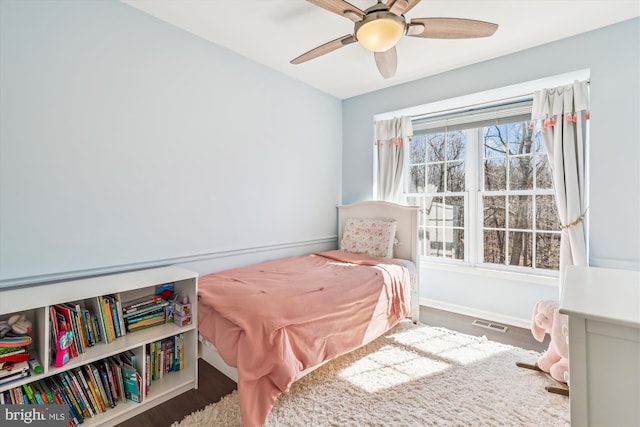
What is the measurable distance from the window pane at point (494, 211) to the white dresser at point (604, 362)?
7.93ft

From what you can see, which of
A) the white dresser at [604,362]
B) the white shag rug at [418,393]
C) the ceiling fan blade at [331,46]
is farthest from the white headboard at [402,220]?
the white dresser at [604,362]

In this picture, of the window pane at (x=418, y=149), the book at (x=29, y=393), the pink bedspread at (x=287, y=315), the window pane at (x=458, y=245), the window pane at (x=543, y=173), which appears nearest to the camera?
the book at (x=29, y=393)

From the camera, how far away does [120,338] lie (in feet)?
5.71

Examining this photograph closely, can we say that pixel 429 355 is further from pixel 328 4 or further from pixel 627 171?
pixel 328 4

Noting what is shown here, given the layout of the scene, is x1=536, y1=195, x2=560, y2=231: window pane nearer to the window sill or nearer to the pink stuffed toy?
the window sill

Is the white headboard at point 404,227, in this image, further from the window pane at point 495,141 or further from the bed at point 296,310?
the window pane at point 495,141

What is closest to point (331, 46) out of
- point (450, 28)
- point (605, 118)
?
point (450, 28)

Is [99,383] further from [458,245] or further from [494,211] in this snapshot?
[494,211]

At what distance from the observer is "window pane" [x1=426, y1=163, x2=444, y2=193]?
3.46 metres

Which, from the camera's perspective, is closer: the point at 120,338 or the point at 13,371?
the point at 13,371

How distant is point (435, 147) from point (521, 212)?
1.14 m

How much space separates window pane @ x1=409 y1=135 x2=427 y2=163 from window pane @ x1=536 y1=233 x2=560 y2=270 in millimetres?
1446

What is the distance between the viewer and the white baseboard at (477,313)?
9.32 feet

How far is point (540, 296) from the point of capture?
2771 millimetres
